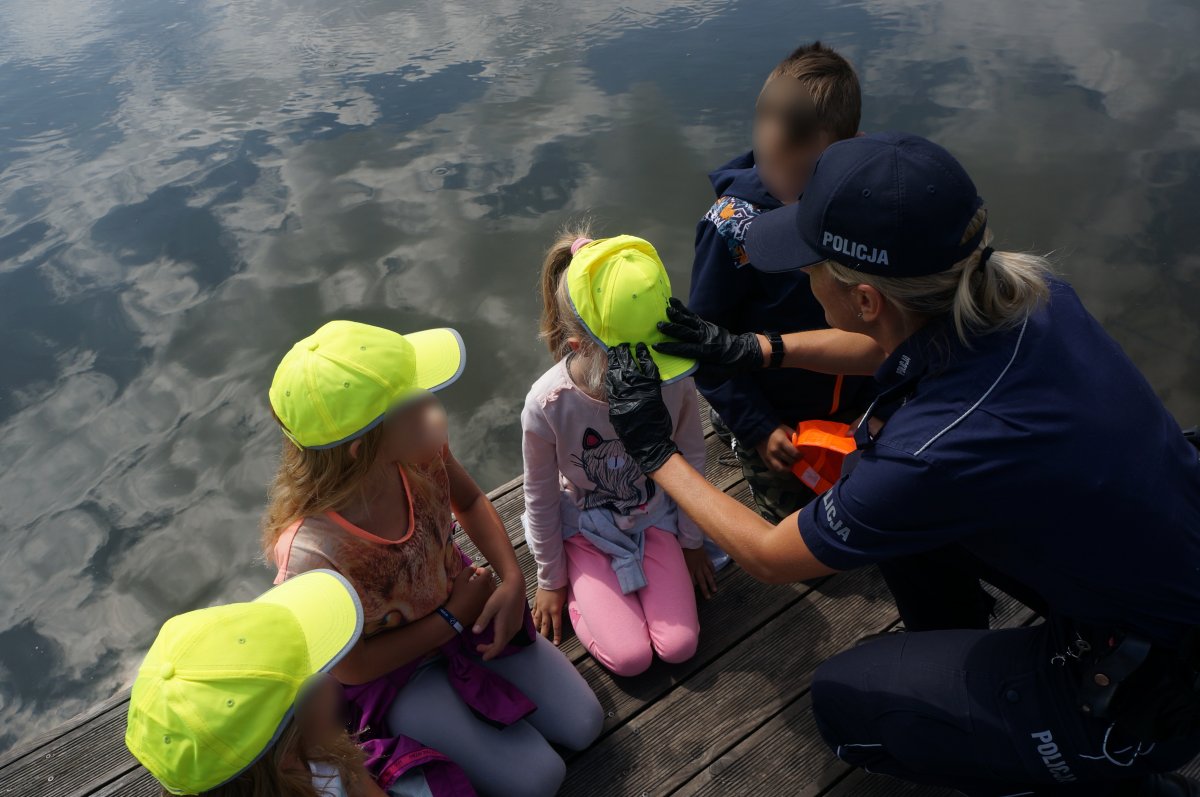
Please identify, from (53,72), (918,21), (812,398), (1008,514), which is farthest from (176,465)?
(918,21)

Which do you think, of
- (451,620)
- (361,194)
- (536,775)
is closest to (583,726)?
(536,775)

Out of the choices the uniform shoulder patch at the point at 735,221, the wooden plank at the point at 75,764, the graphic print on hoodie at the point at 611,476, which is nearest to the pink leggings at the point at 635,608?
the graphic print on hoodie at the point at 611,476

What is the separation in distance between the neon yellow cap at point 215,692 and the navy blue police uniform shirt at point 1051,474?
1.09m

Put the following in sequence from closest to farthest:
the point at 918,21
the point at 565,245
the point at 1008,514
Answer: the point at 1008,514, the point at 565,245, the point at 918,21

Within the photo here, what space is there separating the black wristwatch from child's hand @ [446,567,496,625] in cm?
102

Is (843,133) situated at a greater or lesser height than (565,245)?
greater

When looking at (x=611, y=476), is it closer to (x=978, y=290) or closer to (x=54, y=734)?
(x=978, y=290)

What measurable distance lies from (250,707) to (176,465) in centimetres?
334

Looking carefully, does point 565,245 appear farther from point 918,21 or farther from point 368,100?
point 918,21

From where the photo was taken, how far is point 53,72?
8.37 m

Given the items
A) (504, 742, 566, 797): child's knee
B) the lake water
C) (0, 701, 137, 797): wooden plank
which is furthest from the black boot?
the lake water

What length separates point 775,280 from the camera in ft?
8.14

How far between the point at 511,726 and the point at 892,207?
158cm

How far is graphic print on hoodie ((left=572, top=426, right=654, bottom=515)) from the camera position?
2445mm
